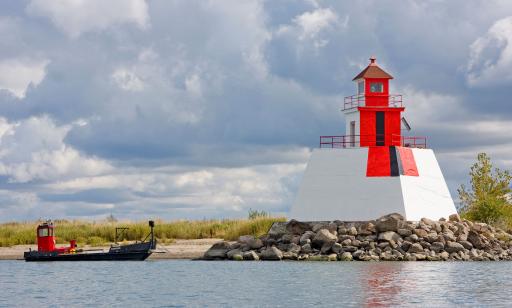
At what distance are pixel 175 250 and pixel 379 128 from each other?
1183 cm

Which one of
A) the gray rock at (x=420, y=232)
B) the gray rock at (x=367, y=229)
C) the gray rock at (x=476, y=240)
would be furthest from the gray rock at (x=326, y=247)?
the gray rock at (x=476, y=240)

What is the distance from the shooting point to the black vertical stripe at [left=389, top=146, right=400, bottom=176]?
45094mm

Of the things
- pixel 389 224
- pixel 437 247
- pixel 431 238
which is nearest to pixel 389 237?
pixel 389 224

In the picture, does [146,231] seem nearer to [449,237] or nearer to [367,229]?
[367,229]

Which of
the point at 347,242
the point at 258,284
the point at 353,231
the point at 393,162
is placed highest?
the point at 393,162

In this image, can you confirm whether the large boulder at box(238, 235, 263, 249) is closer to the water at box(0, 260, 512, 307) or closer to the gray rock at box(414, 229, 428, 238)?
the water at box(0, 260, 512, 307)

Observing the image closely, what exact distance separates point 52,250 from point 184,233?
9624 mm

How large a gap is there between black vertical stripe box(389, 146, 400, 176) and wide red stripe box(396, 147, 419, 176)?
313mm

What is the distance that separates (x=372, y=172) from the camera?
4525 centimetres

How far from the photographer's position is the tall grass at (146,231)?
5178 centimetres

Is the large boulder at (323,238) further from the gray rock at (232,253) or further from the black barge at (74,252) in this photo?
the black barge at (74,252)

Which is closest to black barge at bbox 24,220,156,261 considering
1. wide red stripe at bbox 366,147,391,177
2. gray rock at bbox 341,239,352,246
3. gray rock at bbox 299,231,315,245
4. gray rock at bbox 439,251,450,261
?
gray rock at bbox 299,231,315,245

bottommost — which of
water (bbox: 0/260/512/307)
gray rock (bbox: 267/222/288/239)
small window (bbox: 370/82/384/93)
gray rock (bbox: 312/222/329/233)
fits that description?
water (bbox: 0/260/512/307)

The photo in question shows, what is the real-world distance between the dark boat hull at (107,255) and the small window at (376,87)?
12895 mm
